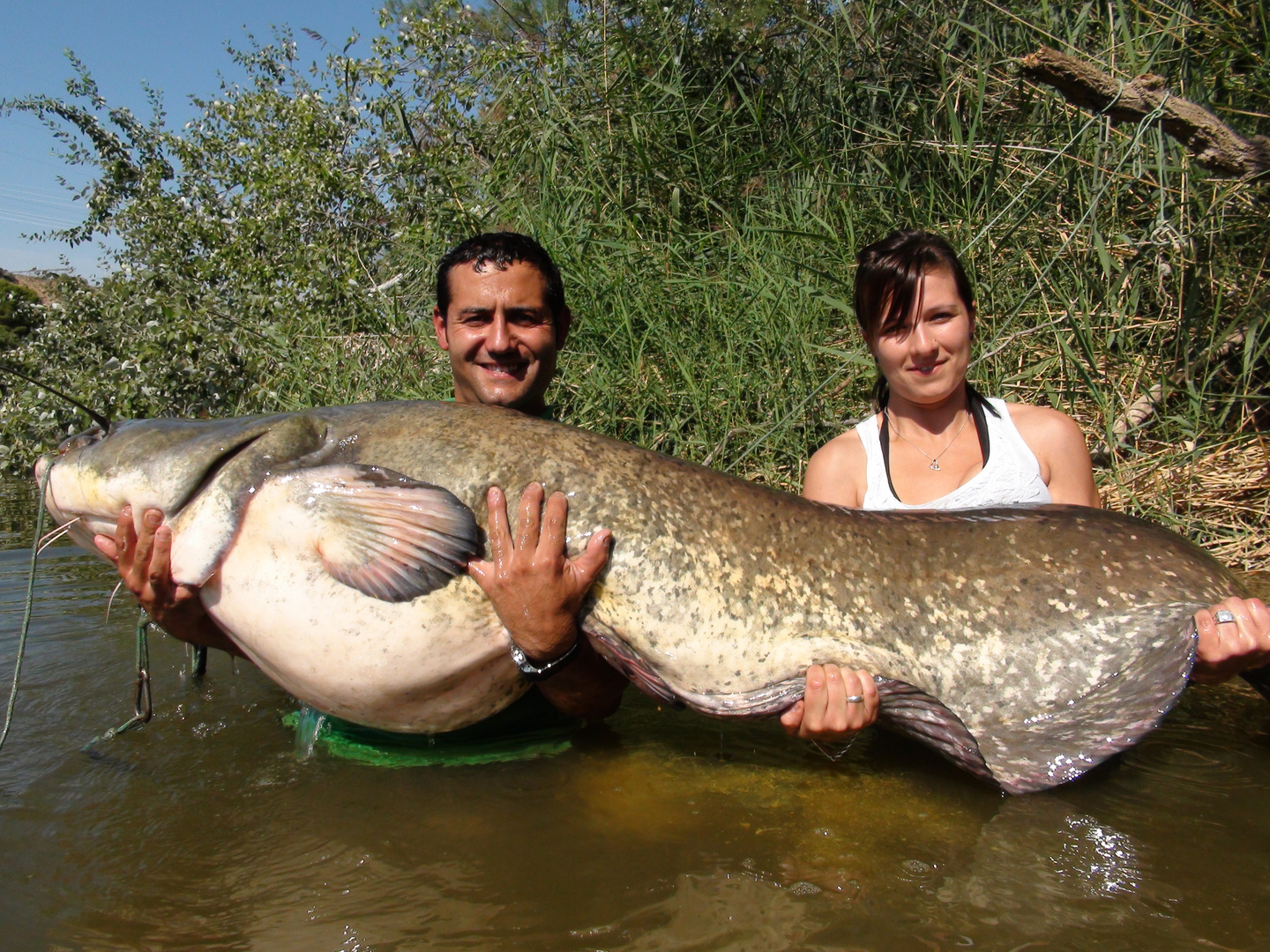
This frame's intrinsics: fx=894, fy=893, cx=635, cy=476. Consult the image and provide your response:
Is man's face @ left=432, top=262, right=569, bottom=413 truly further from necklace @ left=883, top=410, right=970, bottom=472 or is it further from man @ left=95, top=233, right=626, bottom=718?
necklace @ left=883, top=410, right=970, bottom=472

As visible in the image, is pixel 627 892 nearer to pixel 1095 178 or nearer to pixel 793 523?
pixel 793 523

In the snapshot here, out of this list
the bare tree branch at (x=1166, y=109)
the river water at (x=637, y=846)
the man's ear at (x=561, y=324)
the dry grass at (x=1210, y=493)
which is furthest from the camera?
the dry grass at (x=1210, y=493)

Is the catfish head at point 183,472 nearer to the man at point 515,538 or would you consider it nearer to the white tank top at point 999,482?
the man at point 515,538

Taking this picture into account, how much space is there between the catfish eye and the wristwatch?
1.13 meters

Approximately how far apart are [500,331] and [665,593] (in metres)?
1.10

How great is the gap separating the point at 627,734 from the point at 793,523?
0.88m

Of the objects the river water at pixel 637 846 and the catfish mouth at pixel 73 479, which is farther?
the catfish mouth at pixel 73 479

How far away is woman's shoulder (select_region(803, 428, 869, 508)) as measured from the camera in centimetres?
277

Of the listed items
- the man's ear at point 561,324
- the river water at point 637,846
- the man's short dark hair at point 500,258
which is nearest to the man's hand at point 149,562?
the river water at point 637,846

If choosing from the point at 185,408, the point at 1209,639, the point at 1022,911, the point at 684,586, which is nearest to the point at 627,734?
the point at 684,586

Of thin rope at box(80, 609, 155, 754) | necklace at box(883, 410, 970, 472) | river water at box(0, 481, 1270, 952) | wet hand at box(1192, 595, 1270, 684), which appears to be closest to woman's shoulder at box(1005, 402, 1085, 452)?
necklace at box(883, 410, 970, 472)

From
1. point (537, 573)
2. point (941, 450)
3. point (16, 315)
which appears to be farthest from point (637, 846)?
point (16, 315)

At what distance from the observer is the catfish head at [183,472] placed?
202 centimetres

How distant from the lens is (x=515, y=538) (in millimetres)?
2006
